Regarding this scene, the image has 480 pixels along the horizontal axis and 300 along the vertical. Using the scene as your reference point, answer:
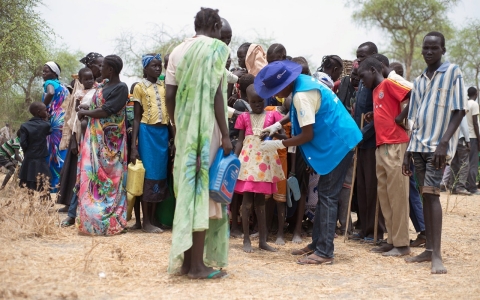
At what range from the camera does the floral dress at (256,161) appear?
6008mm

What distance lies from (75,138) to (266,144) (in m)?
3.04

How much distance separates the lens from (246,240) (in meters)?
5.96

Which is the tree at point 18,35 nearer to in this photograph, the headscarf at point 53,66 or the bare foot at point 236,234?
the headscarf at point 53,66

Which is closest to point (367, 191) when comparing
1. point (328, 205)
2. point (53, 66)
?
point (328, 205)

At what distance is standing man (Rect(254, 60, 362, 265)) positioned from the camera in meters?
5.17

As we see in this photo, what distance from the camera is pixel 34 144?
28.3 ft

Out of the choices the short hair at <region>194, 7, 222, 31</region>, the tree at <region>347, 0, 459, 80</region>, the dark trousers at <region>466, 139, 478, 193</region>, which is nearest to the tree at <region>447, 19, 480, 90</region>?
the tree at <region>347, 0, 459, 80</region>

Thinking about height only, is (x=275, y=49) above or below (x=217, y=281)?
above

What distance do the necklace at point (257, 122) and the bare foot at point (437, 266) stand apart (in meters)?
2.20

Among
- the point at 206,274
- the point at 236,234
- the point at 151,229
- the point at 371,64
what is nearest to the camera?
the point at 206,274

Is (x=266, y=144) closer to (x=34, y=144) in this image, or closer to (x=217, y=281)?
(x=217, y=281)

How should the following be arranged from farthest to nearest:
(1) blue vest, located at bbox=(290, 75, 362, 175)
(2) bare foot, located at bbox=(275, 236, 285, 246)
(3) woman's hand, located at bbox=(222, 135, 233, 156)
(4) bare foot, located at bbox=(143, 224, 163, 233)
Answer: (4) bare foot, located at bbox=(143, 224, 163, 233) → (2) bare foot, located at bbox=(275, 236, 285, 246) → (1) blue vest, located at bbox=(290, 75, 362, 175) → (3) woman's hand, located at bbox=(222, 135, 233, 156)

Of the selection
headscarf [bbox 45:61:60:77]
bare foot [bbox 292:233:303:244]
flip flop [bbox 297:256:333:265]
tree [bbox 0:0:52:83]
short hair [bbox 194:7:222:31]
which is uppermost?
tree [bbox 0:0:52:83]

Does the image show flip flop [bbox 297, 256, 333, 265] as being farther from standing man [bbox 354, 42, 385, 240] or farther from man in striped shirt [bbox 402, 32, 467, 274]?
standing man [bbox 354, 42, 385, 240]
